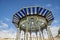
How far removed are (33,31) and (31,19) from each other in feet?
17.7

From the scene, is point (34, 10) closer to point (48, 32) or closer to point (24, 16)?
point (24, 16)

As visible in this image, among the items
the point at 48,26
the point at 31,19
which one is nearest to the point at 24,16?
the point at 31,19

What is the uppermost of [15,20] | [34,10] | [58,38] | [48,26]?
[34,10]

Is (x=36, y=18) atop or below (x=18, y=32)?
atop

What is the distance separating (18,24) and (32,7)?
5.65 meters

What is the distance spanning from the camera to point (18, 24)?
25.8 metres

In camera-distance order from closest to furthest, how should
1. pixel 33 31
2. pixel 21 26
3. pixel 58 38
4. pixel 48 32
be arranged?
1. pixel 48 32
2. pixel 21 26
3. pixel 33 31
4. pixel 58 38

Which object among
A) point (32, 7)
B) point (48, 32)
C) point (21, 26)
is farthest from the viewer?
point (21, 26)

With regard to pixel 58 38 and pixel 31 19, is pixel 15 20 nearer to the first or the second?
pixel 31 19

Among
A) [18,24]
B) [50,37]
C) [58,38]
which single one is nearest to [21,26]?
[18,24]

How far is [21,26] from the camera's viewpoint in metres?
27.1

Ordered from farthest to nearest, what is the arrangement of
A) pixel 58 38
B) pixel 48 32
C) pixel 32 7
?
pixel 58 38 → pixel 48 32 → pixel 32 7

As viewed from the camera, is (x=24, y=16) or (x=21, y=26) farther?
(x=21, y=26)

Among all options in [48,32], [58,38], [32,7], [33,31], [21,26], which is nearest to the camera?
[32,7]
